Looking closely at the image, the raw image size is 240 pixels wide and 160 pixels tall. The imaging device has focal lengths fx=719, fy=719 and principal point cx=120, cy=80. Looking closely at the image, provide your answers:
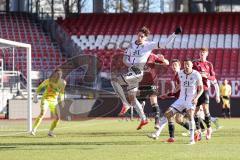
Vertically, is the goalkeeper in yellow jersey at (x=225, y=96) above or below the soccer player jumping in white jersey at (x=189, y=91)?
below

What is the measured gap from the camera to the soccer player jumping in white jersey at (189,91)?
16.5 meters

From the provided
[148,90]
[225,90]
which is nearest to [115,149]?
[148,90]

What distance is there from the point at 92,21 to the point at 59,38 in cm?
417

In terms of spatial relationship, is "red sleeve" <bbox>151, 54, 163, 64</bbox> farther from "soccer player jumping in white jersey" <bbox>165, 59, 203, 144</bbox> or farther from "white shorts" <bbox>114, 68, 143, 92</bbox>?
"soccer player jumping in white jersey" <bbox>165, 59, 203, 144</bbox>

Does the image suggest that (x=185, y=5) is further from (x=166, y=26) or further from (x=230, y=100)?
(x=230, y=100)

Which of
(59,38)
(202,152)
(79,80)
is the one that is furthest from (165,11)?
(202,152)

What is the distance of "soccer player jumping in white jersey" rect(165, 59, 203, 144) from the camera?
16.5 metres

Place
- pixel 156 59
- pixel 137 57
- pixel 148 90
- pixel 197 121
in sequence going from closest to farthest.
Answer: pixel 137 57
pixel 156 59
pixel 197 121
pixel 148 90

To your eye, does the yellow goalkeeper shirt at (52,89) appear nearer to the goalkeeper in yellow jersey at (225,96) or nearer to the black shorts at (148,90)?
the black shorts at (148,90)

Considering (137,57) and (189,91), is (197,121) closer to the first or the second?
(189,91)

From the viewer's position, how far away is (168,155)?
44.4 feet

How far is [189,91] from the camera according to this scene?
16.6m

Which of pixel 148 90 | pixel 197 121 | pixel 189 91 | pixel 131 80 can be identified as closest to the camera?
pixel 189 91

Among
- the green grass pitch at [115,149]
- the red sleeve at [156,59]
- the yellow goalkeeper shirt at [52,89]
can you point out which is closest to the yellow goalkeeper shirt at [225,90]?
the yellow goalkeeper shirt at [52,89]
